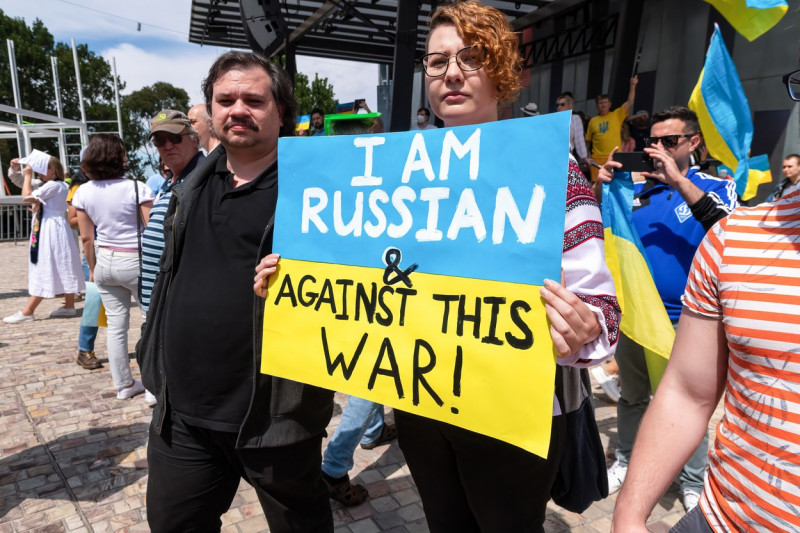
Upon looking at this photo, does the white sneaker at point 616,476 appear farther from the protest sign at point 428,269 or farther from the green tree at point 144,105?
the green tree at point 144,105

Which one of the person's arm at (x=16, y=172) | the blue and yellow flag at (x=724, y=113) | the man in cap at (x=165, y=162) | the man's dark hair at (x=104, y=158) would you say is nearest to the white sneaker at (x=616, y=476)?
the blue and yellow flag at (x=724, y=113)

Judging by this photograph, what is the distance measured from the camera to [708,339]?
112 cm

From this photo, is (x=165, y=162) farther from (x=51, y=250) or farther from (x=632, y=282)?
(x=51, y=250)

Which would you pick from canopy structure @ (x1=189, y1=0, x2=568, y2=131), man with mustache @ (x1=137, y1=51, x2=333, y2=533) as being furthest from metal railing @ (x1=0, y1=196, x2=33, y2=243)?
man with mustache @ (x1=137, y1=51, x2=333, y2=533)

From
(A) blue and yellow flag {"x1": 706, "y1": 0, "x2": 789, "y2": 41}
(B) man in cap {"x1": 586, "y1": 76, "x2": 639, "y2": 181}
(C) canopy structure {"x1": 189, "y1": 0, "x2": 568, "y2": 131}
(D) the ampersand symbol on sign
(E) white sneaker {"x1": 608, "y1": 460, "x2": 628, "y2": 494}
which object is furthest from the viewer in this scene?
(B) man in cap {"x1": 586, "y1": 76, "x2": 639, "y2": 181}

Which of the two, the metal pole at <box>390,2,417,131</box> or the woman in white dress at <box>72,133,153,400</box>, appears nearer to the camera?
the woman in white dress at <box>72,133,153,400</box>

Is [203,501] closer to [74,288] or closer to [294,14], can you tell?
[74,288]

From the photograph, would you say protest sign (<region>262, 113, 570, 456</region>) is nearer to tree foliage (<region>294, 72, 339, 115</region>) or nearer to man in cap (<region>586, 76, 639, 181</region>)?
man in cap (<region>586, 76, 639, 181</region>)

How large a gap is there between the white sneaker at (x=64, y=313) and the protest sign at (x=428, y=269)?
680 cm

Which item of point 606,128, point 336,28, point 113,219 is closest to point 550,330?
point 113,219

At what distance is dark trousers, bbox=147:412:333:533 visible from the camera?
1756 mm

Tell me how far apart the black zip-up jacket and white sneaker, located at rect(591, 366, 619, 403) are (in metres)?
2.97

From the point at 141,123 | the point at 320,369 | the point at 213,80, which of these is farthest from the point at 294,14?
the point at 141,123

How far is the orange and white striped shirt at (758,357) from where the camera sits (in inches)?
37.9
